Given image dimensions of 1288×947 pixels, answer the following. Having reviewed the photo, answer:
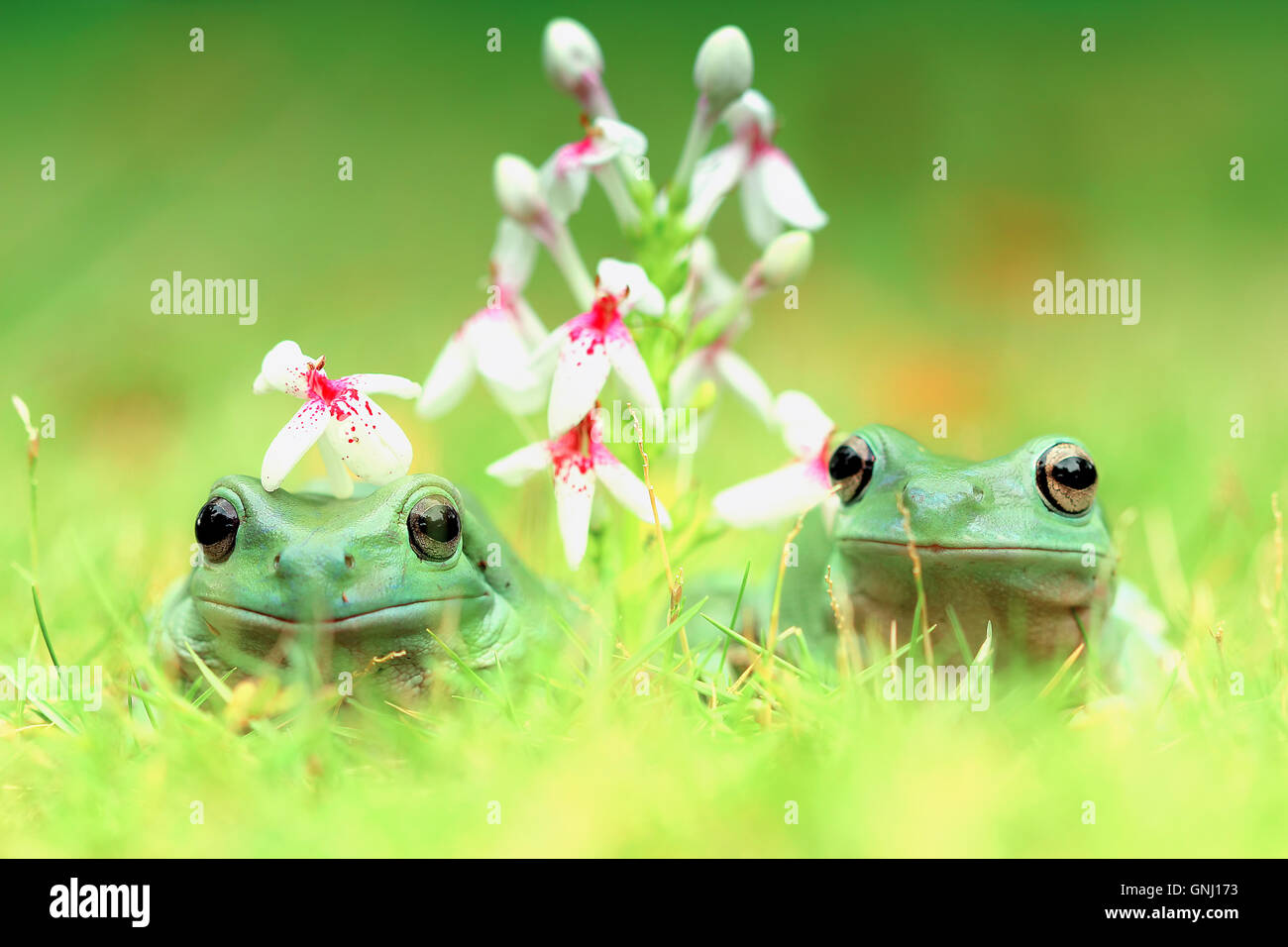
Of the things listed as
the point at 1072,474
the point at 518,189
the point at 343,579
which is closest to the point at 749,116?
the point at 518,189

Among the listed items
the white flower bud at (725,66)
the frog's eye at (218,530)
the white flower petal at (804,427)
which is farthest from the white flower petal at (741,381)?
the frog's eye at (218,530)

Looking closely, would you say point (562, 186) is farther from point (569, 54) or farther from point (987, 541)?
point (987, 541)

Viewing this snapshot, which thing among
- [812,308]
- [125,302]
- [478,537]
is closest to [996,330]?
[812,308]

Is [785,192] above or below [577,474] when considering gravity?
above

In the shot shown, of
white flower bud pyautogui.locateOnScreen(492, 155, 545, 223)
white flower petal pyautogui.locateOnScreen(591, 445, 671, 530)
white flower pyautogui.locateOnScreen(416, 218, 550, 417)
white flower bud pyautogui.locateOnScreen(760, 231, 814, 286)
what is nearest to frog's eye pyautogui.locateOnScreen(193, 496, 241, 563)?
white flower pyautogui.locateOnScreen(416, 218, 550, 417)

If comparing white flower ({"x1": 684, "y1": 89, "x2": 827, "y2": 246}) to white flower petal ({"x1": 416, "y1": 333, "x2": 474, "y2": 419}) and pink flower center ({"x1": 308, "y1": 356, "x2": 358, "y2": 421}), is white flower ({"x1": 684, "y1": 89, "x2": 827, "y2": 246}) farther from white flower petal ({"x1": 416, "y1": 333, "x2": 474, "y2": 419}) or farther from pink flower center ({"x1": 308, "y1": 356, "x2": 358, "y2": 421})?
pink flower center ({"x1": 308, "y1": 356, "x2": 358, "y2": 421})
